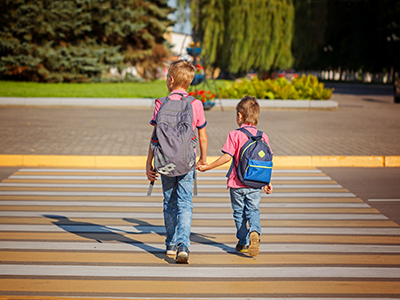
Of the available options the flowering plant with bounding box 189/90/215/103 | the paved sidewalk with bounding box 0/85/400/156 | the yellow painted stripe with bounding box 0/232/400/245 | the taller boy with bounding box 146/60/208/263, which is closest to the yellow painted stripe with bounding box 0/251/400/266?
the taller boy with bounding box 146/60/208/263

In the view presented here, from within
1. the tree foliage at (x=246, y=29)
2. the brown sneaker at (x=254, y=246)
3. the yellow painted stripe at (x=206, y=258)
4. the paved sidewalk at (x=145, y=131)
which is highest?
the tree foliage at (x=246, y=29)

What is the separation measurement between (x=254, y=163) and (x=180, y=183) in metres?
0.69

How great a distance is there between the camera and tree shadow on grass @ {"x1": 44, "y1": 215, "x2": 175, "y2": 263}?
4.60 meters

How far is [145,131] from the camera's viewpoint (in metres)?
12.6

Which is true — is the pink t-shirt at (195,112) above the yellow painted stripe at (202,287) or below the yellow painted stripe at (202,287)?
above

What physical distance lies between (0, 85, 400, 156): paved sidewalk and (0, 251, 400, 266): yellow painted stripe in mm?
5023

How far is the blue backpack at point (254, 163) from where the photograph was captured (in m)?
4.18

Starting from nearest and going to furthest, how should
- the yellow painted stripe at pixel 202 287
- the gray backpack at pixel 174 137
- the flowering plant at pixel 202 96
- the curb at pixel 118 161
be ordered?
the yellow painted stripe at pixel 202 287, the gray backpack at pixel 174 137, the curb at pixel 118 161, the flowering plant at pixel 202 96

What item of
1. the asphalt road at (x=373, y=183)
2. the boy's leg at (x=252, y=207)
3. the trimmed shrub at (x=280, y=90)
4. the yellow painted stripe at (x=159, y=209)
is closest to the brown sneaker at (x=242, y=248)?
the boy's leg at (x=252, y=207)

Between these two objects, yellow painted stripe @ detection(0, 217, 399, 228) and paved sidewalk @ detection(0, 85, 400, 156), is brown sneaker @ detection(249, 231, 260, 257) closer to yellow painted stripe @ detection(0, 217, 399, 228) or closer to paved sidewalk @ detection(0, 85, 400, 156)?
yellow painted stripe @ detection(0, 217, 399, 228)

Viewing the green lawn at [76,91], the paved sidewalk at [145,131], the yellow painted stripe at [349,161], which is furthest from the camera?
the green lawn at [76,91]

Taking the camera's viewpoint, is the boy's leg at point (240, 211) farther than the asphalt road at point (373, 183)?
No

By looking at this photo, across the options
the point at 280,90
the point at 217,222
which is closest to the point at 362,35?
the point at 280,90

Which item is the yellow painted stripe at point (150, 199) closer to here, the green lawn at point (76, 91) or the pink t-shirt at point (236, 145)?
the pink t-shirt at point (236, 145)
